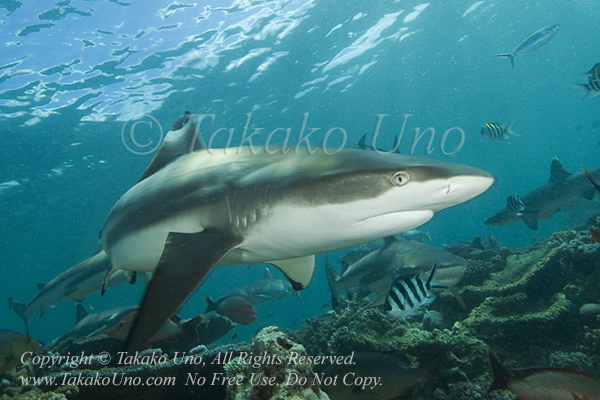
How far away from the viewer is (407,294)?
11.8ft

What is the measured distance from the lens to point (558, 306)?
12.4 ft

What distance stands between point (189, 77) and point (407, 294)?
2077 cm

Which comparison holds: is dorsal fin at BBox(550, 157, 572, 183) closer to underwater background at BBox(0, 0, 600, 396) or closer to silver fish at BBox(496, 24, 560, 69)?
underwater background at BBox(0, 0, 600, 396)

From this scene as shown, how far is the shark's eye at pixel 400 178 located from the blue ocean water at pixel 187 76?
1.18 meters

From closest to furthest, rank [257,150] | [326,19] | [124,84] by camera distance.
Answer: [257,150], [124,84], [326,19]

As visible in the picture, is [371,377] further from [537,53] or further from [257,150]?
[537,53]

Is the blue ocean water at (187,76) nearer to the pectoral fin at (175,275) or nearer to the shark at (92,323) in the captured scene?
the pectoral fin at (175,275)

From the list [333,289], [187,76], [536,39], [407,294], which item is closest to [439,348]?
[407,294]

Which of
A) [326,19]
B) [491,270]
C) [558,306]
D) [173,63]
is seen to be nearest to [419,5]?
[326,19]

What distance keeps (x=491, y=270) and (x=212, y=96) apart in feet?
71.1

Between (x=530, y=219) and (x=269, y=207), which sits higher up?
(x=269, y=207)

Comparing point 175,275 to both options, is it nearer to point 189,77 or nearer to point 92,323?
point 92,323

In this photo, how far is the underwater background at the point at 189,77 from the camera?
16094 millimetres

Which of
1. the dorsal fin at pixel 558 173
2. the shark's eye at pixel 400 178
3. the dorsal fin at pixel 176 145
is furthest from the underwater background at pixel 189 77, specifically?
the dorsal fin at pixel 176 145
